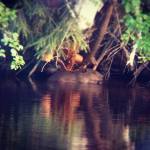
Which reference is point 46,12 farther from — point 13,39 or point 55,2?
point 13,39

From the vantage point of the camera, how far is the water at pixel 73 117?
45.0 ft

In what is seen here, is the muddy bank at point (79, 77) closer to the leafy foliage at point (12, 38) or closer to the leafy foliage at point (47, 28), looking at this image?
the leafy foliage at point (47, 28)

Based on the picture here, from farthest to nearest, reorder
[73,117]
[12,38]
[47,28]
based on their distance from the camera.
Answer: [47,28]
[73,117]
[12,38]

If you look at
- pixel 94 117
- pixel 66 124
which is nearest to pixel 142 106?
pixel 94 117

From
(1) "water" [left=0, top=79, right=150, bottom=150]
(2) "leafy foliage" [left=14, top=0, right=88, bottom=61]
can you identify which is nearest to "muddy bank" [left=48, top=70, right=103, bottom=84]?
(1) "water" [left=0, top=79, right=150, bottom=150]

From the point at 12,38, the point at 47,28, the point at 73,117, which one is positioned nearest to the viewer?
the point at 12,38

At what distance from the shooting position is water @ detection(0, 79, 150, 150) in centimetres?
1372

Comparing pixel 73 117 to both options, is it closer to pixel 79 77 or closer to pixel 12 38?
pixel 12 38

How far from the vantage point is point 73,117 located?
1670cm

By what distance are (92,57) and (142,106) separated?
6.20 m

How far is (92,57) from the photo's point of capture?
25.2 metres

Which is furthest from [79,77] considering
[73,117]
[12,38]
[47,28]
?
[12,38]

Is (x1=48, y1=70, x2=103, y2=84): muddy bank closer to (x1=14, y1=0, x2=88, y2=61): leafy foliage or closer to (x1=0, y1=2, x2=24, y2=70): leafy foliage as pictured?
(x1=14, y1=0, x2=88, y2=61): leafy foliage

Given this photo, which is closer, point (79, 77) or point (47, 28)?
point (47, 28)
